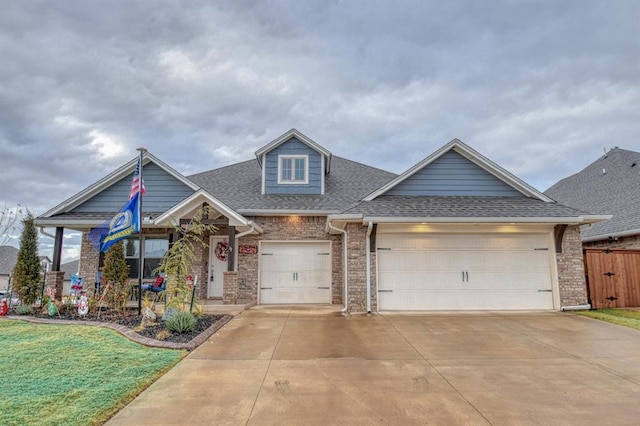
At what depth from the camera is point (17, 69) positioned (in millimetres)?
11242

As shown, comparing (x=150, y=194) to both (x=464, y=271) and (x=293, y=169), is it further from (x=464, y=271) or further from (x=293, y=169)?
(x=464, y=271)

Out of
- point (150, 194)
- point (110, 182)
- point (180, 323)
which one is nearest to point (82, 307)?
point (180, 323)

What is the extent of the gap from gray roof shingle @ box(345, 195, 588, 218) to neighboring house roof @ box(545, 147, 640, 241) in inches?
149

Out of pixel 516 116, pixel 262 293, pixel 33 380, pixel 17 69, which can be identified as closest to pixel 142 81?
pixel 17 69

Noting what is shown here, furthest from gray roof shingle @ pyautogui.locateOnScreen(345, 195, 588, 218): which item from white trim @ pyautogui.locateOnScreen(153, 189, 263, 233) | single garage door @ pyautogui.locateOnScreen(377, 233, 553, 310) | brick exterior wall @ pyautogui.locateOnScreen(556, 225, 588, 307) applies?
white trim @ pyautogui.locateOnScreen(153, 189, 263, 233)

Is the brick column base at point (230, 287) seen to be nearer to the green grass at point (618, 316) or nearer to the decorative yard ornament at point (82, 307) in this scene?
the decorative yard ornament at point (82, 307)

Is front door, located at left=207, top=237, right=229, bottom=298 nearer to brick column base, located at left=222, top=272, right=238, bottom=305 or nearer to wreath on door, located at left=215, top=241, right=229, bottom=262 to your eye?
wreath on door, located at left=215, top=241, right=229, bottom=262

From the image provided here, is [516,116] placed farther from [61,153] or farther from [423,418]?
[61,153]

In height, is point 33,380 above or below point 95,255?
below

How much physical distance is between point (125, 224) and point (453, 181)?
968cm

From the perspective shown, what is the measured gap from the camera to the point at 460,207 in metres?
10.1

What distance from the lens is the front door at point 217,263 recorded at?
1188 centimetres

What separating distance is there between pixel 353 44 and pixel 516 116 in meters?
9.82

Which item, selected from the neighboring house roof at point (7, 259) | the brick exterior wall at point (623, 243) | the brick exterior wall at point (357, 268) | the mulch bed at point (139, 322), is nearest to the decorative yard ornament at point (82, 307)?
the mulch bed at point (139, 322)
